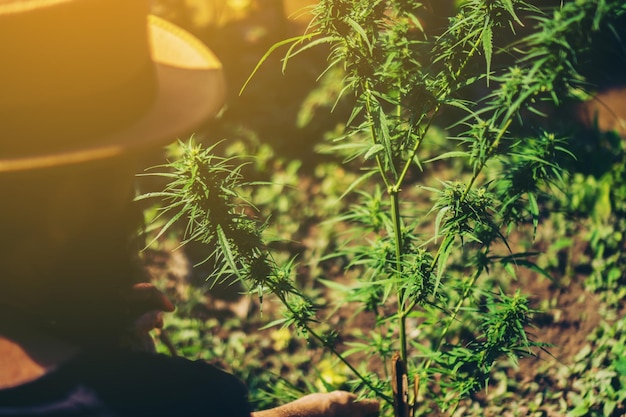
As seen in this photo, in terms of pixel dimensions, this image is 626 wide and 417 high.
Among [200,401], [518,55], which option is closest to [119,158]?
[200,401]

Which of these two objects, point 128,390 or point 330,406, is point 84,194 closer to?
point 128,390

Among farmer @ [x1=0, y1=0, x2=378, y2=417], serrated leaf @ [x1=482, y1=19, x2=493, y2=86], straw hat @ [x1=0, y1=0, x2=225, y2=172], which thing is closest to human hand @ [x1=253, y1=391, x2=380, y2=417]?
farmer @ [x1=0, y1=0, x2=378, y2=417]

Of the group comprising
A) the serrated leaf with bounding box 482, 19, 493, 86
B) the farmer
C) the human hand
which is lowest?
the human hand

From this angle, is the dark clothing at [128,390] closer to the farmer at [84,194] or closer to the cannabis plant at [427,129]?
the farmer at [84,194]

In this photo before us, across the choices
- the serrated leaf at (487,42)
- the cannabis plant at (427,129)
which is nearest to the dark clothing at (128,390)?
the cannabis plant at (427,129)

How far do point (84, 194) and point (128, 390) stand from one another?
0.56 meters

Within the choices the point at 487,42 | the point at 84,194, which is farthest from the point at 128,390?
the point at 487,42

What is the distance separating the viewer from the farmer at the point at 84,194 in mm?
1419

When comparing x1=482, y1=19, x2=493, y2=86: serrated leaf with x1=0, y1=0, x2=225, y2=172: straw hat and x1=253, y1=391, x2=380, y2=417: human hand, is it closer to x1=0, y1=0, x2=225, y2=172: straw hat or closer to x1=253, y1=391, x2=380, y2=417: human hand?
x1=0, y1=0, x2=225, y2=172: straw hat

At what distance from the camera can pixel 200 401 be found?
180cm

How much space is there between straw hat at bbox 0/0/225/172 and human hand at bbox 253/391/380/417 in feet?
3.82

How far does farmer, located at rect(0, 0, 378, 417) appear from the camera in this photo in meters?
1.42

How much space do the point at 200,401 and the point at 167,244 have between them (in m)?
2.28

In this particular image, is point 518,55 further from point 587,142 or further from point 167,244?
point 167,244
